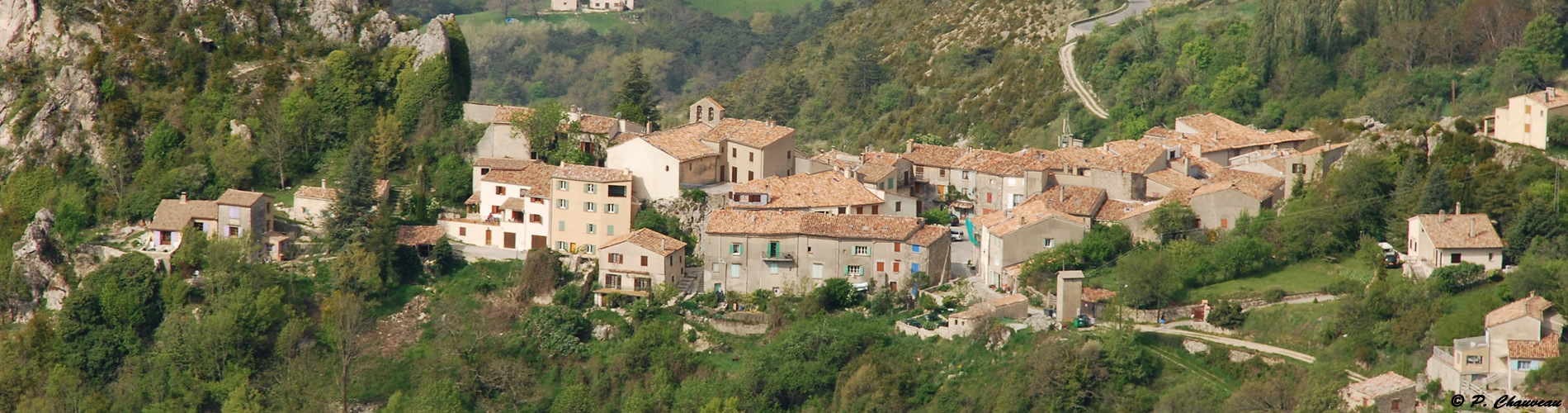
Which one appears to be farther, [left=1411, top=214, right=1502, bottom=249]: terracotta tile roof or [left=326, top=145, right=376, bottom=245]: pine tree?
[left=326, top=145, right=376, bottom=245]: pine tree

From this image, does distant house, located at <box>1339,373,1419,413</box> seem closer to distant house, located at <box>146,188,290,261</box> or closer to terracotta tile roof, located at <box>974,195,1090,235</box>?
terracotta tile roof, located at <box>974,195,1090,235</box>

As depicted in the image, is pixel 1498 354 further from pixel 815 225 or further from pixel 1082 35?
pixel 1082 35

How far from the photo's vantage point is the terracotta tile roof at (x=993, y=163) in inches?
2749

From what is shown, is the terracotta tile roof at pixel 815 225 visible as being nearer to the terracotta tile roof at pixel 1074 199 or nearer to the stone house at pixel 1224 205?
the terracotta tile roof at pixel 1074 199

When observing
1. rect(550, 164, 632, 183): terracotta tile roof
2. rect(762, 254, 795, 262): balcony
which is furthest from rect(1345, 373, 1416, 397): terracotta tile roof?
rect(550, 164, 632, 183): terracotta tile roof

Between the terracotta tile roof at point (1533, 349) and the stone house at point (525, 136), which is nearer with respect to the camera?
the terracotta tile roof at point (1533, 349)

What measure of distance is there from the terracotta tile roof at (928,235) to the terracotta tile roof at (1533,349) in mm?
17487

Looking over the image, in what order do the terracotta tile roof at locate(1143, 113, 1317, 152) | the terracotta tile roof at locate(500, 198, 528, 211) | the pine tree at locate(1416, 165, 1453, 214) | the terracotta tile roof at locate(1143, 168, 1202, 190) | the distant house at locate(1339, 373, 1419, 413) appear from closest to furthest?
the distant house at locate(1339, 373, 1419, 413), the pine tree at locate(1416, 165, 1453, 214), the terracotta tile roof at locate(500, 198, 528, 211), the terracotta tile roof at locate(1143, 168, 1202, 190), the terracotta tile roof at locate(1143, 113, 1317, 152)

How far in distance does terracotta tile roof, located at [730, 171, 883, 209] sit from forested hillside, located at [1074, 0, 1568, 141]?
21974mm

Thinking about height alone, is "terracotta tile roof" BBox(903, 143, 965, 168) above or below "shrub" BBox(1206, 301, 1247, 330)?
above

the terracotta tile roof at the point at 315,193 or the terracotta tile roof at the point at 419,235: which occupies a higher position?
the terracotta tile roof at the point at 315,193

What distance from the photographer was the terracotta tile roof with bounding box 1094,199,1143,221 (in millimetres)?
64375

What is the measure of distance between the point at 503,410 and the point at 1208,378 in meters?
20.7

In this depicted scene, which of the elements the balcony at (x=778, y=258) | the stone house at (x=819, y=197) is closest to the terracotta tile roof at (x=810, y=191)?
the stone house at (x=819, y=197)
